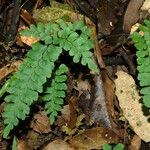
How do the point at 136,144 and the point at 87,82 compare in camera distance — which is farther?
the point at 87,82

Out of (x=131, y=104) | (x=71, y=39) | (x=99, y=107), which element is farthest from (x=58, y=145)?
(x=71, y=39)

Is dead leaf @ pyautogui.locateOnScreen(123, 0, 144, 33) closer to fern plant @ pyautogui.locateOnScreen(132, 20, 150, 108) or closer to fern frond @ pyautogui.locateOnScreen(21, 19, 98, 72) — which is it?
fern plant @ pyautogui.locateOnScreen(132, 20, 150, 108)

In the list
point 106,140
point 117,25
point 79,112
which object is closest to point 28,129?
point 79,112

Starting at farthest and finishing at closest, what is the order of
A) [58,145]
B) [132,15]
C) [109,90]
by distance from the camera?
[132,15], [109,90], [58,145]

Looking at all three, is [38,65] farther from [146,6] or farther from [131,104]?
[146,6]

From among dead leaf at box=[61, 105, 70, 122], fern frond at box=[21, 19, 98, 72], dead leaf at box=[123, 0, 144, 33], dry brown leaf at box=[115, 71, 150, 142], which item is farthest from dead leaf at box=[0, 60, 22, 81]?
dead leaf at box=[123, 0, 144, 33]

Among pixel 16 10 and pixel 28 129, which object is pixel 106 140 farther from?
pixel 16 10
